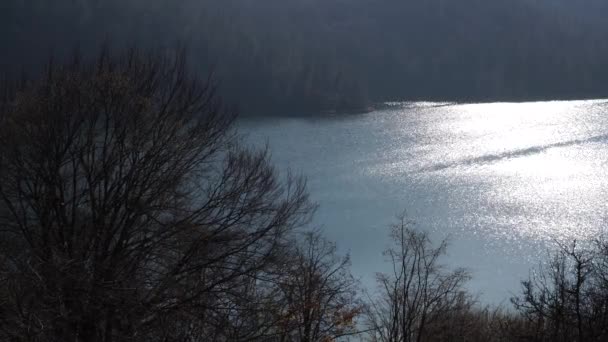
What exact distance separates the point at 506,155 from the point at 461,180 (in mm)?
3065

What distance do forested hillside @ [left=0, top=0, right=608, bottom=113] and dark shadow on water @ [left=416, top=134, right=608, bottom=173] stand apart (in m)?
7.57

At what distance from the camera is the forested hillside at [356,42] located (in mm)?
23516

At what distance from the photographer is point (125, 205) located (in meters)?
3.65

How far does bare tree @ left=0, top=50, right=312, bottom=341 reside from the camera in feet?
11.0

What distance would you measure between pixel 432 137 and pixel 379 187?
17.5ft

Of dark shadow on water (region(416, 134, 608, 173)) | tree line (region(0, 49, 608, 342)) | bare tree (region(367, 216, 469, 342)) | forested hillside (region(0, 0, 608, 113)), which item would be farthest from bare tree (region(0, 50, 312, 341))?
forested hillside (region(0, 0, 608, 113))

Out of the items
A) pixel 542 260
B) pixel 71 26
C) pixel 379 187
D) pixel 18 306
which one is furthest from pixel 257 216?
pixel 71 26

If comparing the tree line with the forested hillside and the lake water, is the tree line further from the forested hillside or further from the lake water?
the forested hillside

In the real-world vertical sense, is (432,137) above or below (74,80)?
above

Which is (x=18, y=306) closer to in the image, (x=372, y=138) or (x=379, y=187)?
(x=379, y=187)

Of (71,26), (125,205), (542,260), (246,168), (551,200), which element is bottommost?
(125,205)

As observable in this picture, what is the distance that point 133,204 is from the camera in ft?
11.9

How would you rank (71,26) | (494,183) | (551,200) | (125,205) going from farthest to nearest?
(71,26) → (494,183) → (551,200) → (125,205)

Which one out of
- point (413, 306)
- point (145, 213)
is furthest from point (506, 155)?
point (145, 213)
